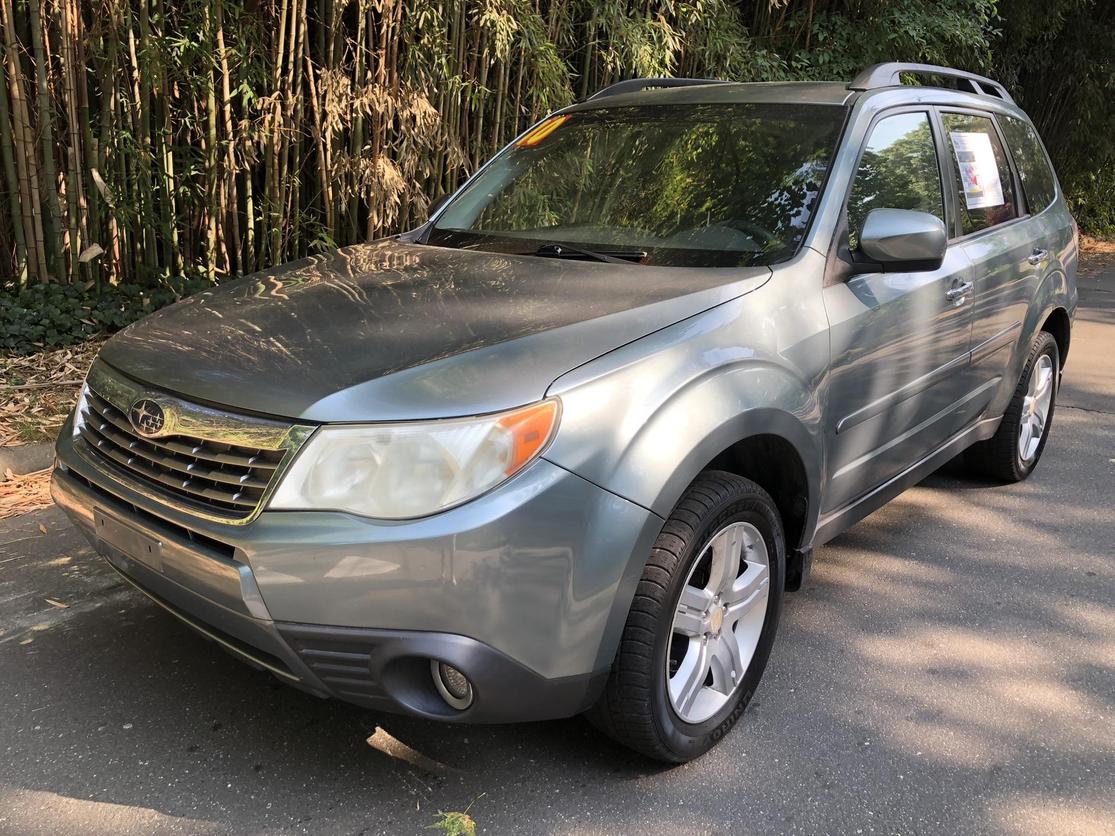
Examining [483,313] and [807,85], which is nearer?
[483,313]

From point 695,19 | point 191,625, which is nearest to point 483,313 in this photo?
point 191,625

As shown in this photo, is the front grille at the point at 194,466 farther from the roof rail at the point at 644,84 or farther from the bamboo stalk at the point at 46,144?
the bamboo stalk at the point at 46,144

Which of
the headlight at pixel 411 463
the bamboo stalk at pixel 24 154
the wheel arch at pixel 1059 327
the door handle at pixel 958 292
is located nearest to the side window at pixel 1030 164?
the wheel arch at pixel 1059 327

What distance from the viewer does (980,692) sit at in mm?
2645

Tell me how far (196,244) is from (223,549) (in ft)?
13.6

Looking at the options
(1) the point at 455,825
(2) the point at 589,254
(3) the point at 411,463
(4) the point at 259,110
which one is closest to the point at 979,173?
(2) the point at 589,254

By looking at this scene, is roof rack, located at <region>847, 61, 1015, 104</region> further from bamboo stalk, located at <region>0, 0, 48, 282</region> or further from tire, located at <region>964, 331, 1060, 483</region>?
bamboo stalk, located at <region>0, 0, 48, 282</region>

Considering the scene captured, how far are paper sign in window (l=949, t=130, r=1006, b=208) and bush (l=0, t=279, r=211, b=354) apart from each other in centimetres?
405

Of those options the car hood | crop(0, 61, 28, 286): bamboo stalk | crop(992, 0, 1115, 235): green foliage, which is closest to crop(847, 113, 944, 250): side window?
the car hood

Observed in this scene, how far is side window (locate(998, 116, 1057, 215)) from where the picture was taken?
3920 mm

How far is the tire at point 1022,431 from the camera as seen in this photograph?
13.0 ft

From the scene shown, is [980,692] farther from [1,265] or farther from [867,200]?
[1,265]

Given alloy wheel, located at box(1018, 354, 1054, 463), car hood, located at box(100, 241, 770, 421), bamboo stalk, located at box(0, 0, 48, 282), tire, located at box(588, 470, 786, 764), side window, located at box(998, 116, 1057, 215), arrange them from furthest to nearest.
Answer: bamboo stalk, located at box(0, 0, 48, 282) < alloy wheel, located at box(1018, 354, 1054, 463) < side window, located at box(998, 116, 1057, 215) < tire, located at box(588, 470, 786, 764) < car hood, located at box(100, 241, 770, 421)

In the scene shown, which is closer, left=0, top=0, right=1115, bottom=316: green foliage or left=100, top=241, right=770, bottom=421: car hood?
left=100, top=241, right=770, bottom=421: car hood
